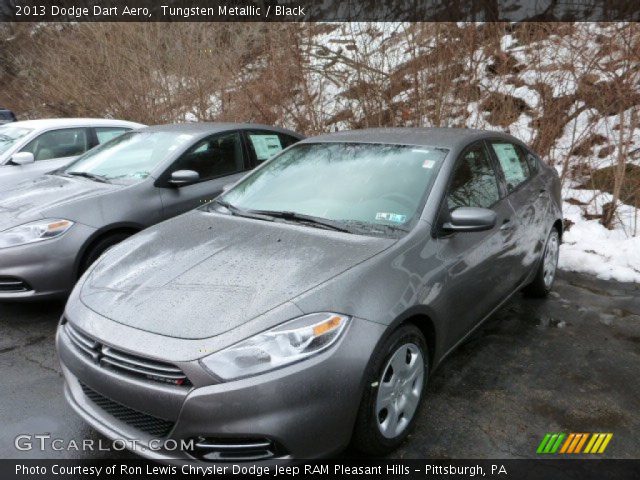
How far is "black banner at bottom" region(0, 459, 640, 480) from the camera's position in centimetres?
233

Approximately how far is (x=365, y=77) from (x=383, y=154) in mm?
5305

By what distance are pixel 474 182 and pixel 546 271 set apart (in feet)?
5.20

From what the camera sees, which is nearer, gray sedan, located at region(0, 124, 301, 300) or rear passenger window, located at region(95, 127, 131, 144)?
gray sedan, located at region(0, 124, 301, 300)

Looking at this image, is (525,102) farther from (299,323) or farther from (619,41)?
(299,323)

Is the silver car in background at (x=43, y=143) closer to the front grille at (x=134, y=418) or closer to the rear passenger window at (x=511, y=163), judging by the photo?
the front grille at (x=134, y=418)

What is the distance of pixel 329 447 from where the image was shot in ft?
6.84

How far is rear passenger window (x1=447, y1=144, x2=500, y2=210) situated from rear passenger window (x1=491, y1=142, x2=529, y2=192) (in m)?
0.21

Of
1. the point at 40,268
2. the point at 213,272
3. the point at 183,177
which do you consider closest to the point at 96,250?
the point at 40,268

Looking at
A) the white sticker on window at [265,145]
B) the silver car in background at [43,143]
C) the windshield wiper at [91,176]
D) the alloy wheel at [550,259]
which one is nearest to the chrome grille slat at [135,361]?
the windshield wiper at [91,176]

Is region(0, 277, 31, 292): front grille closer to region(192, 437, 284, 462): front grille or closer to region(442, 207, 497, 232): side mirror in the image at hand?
region(192, 437, 284, 462): front grille

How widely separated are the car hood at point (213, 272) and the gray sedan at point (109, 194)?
3.67ft

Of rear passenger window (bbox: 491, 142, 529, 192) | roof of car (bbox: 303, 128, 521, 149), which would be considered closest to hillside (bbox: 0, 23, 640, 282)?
rear passenger window (bbox: 491, 142, 529, 192)

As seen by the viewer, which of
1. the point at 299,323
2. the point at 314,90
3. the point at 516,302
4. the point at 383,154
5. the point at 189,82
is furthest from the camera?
the point at 189,82

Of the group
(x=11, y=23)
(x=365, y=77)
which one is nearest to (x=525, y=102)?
(x=365, y=77)
